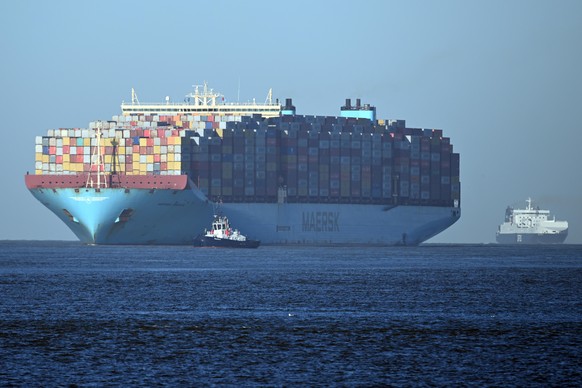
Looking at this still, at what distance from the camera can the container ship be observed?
130375 mm

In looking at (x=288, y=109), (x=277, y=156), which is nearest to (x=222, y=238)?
(x=277, y=156)

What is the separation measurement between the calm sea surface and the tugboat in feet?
156

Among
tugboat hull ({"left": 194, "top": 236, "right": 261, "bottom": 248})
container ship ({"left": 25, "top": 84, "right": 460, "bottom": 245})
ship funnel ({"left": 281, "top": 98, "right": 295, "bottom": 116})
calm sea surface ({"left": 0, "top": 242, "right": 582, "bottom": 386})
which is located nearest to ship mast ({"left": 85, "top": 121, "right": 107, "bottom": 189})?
container ship ({"left": 25, "top": 84, "right": 460, "bottom": 245})

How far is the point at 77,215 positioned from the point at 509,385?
9700cm

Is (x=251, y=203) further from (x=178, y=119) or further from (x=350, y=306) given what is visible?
(x=350, y=306)

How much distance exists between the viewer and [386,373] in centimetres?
3816

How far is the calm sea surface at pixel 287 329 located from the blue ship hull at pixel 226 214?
43207mm

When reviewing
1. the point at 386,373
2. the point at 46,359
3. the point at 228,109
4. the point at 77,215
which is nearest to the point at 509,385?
the point at 386,373

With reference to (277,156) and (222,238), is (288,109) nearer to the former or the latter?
(277,156)

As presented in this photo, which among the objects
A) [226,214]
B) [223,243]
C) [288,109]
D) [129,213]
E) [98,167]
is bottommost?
[223,243]

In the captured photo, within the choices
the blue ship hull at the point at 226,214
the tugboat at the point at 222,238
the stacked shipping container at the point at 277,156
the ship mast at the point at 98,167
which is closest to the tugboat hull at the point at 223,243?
Answer: the tugboat at the point at 222,238

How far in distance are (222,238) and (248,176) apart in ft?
39.3

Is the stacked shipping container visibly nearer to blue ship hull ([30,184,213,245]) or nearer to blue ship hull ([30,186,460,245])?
blue ship hull ([30,186,460,245])

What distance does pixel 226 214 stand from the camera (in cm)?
13838
